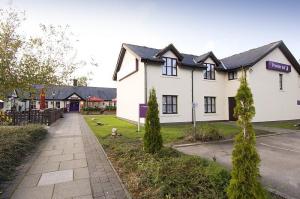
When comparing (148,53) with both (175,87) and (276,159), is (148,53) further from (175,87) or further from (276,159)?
(276,159)

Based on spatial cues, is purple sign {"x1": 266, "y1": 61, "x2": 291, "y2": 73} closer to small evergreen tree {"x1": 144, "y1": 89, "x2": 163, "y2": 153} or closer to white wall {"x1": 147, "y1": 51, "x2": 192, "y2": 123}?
white wall {"x1": 147, "y1": 51, "x2": 192, "y2": 123}

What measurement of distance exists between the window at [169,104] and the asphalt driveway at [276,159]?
8245 millimetres

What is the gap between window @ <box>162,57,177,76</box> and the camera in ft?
62.3

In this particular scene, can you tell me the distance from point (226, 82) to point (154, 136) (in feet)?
56.4

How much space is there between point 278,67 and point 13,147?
24300mm

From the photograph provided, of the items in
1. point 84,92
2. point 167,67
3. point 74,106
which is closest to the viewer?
point 167,67

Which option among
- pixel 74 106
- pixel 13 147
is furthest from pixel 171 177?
pixel 74 106

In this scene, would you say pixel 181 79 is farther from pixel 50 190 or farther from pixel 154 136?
pixel 50 190

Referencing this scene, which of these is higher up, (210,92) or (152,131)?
(210,92)

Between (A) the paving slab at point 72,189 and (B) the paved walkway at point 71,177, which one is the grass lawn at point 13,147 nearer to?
(B) the paved walkway at point 71,177

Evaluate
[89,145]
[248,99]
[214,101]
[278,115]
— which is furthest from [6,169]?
[278,115]

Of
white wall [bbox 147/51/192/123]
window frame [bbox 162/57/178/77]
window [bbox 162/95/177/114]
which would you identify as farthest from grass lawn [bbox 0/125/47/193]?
window frame [bbox 162/57/178/77]

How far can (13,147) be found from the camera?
8.03 m

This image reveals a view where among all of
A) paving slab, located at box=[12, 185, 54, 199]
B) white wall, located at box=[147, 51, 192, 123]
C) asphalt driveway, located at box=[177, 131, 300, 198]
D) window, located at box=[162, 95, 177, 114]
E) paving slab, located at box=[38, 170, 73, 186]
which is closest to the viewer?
paving slab, located at box=[12, 185, 54, 199]
